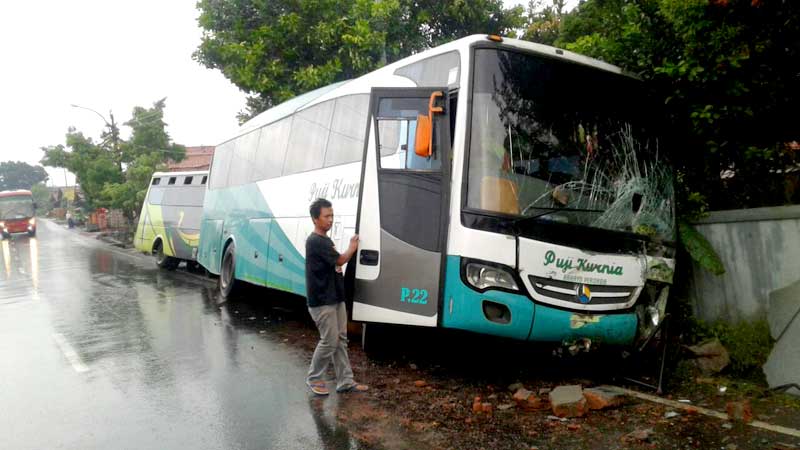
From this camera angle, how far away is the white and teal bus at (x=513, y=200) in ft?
19.0

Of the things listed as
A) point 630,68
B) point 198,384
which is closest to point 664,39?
point 630,68

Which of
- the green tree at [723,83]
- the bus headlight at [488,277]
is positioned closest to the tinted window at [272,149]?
the green tree at [723,83]

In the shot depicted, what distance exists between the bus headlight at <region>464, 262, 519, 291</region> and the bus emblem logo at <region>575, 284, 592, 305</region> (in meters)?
0.61

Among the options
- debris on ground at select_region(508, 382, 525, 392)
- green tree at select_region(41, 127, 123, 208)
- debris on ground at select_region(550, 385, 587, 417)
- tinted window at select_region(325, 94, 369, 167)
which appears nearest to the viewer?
debris on ground at select_region(550, 385, 587, 417)

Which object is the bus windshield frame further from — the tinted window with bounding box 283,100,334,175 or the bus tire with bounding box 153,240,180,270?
the tinted window with bounding box 283,100,334,175

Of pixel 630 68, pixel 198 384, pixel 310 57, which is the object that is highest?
pixel 310 57

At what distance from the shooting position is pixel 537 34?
14648mm

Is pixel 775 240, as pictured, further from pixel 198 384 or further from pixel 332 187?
pixel 198 384

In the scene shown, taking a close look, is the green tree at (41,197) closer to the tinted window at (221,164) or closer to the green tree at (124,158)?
the green tree at (124,158)

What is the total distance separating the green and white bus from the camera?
57.2 feet

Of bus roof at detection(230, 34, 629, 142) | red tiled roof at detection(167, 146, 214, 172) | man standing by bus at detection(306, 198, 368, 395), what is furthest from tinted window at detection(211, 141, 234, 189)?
red tiled roof at detection(167, 146, 214, 172)

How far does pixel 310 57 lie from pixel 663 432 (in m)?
13.2

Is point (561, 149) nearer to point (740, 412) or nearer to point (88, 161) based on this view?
point (740, 412)

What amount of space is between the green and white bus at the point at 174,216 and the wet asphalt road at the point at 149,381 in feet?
16.1
